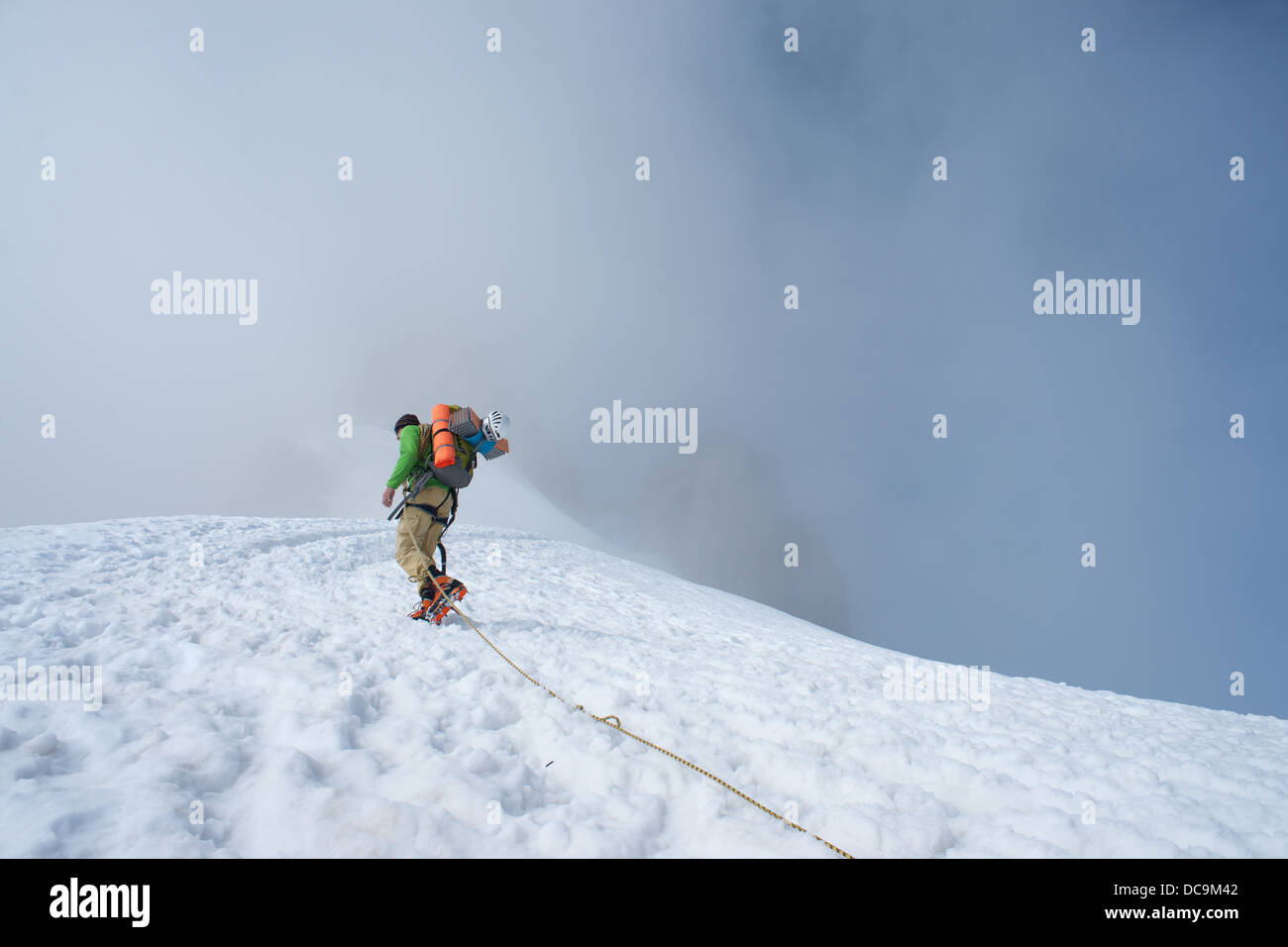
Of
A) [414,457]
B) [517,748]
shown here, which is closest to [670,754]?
[517,748]

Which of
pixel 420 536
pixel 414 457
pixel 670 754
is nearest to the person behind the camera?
pixel 670 754

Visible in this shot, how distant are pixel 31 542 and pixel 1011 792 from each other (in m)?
11.4

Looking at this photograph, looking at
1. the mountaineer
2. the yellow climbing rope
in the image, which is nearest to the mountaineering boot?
the mountaineer

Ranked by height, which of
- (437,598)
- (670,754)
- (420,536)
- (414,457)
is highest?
(414,457)

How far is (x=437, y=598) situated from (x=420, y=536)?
83 centimetres

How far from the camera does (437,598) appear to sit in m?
6.12

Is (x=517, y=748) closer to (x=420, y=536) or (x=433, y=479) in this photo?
(x=420, y=536)

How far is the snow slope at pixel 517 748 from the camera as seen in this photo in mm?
2455

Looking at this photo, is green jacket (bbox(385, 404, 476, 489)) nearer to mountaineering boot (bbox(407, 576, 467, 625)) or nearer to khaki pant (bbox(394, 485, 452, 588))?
khaki pant (bbox(394, 485, 452, 588))

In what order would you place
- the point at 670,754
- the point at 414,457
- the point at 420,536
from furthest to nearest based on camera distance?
the point at 420,536 < the point at 414,457 < the point at 670,754

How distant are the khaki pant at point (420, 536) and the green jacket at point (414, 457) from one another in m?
0.16

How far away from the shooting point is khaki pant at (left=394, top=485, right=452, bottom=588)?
20.4ft
